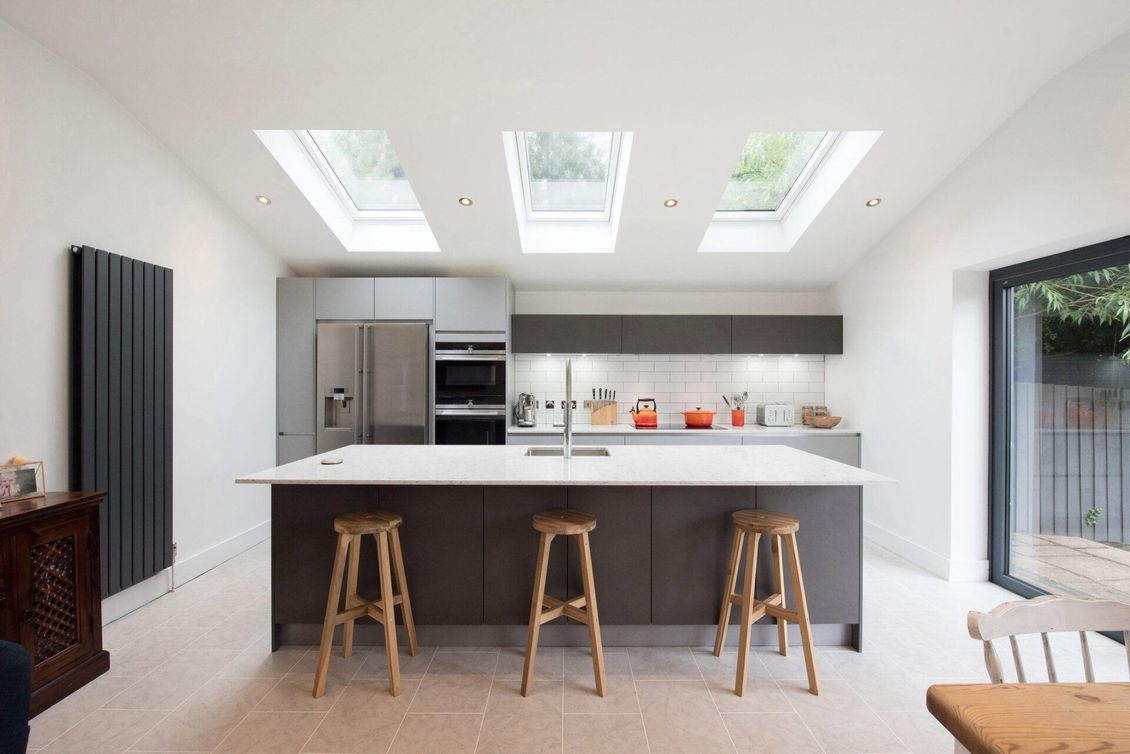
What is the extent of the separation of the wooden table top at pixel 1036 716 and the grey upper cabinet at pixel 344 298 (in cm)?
466

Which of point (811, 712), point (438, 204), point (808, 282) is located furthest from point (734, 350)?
point (811, 712)

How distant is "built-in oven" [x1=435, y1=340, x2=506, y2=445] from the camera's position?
475 centimetres

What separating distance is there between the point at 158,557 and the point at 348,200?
2892 mm

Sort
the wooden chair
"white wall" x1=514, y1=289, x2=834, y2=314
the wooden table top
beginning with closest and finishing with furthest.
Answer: the wooden table top → the wooden chair → "white wall" x1=514, y1=289, x2=834, y2=314

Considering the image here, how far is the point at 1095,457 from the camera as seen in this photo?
9.67ft

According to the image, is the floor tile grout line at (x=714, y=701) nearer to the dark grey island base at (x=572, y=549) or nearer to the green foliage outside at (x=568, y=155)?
the dark grey island base at (x=572, y=549)

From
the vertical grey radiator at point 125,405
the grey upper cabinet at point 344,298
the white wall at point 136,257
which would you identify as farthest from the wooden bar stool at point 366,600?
the grey upper cabinet at point 344,298

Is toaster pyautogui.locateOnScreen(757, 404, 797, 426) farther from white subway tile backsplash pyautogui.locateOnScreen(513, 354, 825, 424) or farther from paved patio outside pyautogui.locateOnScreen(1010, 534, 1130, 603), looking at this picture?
paved patio outside pyautogui.locateOnScreen(1010, 534, 1130, 603)

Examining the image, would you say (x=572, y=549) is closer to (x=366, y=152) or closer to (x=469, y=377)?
(x=469, y=377)

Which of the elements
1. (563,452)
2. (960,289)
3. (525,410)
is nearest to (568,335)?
(525,410)

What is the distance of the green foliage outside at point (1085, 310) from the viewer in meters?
2.76

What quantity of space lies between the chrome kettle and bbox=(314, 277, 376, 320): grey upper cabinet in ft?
5.16

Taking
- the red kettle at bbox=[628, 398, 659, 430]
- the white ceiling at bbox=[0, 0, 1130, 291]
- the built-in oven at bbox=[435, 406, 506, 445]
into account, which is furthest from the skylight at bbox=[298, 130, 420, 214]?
the red kettle at bbox=[628, 398, 659, 430]

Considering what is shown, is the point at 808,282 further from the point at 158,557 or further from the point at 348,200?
the point at 158,557
